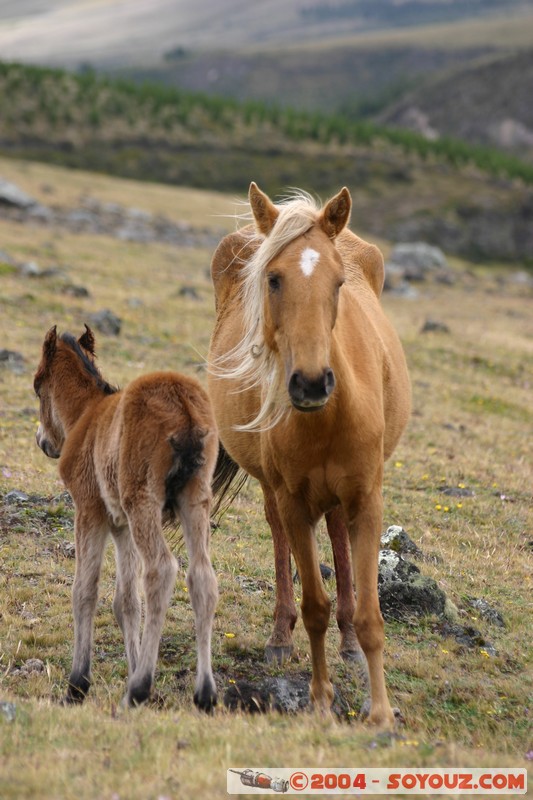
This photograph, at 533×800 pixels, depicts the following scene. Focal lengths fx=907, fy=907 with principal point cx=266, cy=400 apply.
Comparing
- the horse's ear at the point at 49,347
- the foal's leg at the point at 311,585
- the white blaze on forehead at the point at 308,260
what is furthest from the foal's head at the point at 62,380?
the white blaze on forehead at the point at 308,260

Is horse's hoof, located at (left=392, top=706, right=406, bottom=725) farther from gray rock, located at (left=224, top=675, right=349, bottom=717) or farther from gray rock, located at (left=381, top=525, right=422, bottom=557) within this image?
gray rock, located at (left=381, top=525, right=422, bottom=557)

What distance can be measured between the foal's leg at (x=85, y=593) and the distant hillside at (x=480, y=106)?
3980 inches

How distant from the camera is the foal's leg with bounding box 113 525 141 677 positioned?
5711 millimetres

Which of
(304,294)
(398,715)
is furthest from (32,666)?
(304,294)

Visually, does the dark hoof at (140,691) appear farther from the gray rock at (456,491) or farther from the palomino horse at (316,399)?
the gray rock at (456,491)

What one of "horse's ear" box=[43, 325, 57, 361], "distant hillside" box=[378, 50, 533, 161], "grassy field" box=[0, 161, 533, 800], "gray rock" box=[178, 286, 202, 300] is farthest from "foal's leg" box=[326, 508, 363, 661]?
"distant hillside" box=[378, 50, 533, 161]

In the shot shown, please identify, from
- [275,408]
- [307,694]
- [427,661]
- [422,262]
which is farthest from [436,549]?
[422,262]

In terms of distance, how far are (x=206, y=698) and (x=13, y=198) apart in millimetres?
30030

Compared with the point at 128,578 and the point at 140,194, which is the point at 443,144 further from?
the point at 128,578

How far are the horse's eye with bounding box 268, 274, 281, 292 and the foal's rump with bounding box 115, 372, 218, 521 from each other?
0.81 meters

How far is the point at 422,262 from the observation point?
126 ft

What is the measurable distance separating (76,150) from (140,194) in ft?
38.5

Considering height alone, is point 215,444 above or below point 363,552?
above

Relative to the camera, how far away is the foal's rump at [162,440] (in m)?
5.32
